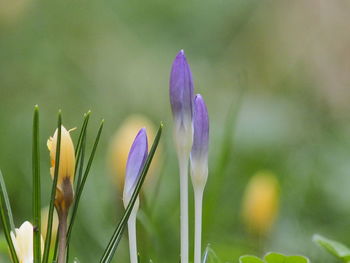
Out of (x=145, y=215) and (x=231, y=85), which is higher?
(x=231, y=85)

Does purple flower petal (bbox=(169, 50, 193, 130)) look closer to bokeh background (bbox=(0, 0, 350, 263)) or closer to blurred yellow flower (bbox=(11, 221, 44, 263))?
blurred yellow flower (bbox=(11, 221, 44, 263))

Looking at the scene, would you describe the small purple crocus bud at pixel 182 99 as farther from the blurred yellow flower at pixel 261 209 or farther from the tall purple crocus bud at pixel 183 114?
the blurred yellow flower at pixel 261 209

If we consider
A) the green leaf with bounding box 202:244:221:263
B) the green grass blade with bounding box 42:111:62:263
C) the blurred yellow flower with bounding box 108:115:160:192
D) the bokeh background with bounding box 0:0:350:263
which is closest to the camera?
the green grass blade with bounding box 42:111:62:263

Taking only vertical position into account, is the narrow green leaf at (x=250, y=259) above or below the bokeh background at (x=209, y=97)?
below

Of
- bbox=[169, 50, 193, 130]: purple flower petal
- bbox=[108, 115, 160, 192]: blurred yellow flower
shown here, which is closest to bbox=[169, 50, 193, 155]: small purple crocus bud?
bbox=[169, 50, 193, 130]: purple flower petal

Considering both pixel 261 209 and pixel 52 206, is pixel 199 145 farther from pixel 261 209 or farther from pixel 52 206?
pixel 261 209

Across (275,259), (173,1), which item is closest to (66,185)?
(275,259)

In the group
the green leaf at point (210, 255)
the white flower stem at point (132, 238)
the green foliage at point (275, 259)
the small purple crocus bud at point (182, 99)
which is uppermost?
the small purple crocus bud at point (182, 99)

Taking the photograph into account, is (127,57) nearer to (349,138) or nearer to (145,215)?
(349,138)

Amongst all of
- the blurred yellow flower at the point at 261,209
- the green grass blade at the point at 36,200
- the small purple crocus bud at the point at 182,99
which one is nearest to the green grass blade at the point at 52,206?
the green grass blade at the point at 36,200
